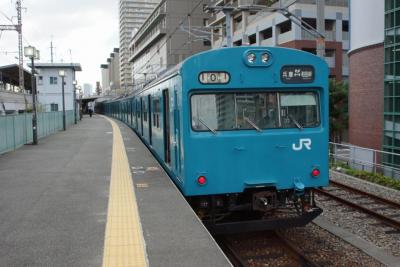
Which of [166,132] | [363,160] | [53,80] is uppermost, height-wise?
[53,80]

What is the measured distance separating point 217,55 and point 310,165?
2.19 meters

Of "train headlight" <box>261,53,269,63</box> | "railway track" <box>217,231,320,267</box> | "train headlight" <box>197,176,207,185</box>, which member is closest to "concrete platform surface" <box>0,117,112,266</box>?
"train headlight" <box>197,176,207,185</box>

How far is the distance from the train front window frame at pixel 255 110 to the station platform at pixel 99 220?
4.40 feet

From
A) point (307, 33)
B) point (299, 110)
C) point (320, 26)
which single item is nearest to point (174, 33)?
point (307, 33)

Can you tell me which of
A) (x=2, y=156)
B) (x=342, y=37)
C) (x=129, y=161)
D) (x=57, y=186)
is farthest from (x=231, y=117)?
(x=342, y=37)

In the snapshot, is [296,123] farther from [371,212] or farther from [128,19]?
[128,19]

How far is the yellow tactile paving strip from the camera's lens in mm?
4809

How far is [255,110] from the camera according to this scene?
711 centimetres

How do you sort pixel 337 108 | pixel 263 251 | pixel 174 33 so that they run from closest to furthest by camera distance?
1. pixel 263 251
2. pixel 337 108
3. pixel 174 33

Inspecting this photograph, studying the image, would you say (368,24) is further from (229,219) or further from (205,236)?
(205,236)

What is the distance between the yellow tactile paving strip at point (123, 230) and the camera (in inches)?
189

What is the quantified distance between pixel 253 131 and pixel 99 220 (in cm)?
253

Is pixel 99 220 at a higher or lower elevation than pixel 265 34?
lower

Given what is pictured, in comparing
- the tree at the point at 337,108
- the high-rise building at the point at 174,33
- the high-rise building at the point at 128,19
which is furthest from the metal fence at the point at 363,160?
the high-rise building at the point at 128,19
